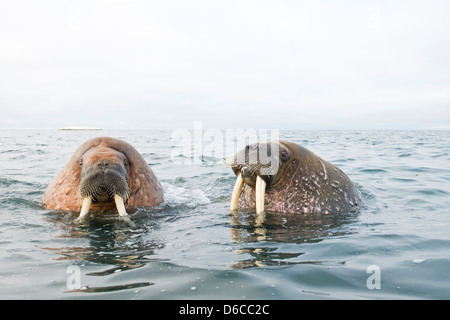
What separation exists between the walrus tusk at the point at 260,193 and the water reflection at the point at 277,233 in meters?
0.18

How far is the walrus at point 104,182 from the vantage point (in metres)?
5.77

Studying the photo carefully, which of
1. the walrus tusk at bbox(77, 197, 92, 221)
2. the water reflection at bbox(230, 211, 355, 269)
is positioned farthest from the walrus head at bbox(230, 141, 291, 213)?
the walrus tusk at bbox(77, 197, 92, 221)

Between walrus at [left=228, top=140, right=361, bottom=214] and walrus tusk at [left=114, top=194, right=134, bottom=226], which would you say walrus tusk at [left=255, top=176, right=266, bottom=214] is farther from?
walrus tusk at [left=114, top=194, right=134, bottom=226]

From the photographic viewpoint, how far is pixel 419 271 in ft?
13.0

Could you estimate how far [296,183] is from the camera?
245 inches

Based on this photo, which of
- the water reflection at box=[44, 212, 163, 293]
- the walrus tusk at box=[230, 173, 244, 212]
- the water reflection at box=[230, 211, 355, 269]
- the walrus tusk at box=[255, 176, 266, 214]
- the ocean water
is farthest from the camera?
the walrus tusk at box=[230, 173, 244, 212]

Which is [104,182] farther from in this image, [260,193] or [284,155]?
[284,155]

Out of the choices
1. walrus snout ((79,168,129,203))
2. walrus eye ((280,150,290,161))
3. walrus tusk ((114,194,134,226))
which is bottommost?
walrus tusk ((114,194,134,226))

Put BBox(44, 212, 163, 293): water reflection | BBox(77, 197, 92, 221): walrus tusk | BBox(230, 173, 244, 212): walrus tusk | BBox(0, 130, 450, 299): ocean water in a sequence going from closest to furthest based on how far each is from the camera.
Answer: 1. BBox(0, 130, 450, 299): ocean water
2. BBox(44, 212, 163, 293): water reflection
3. BBox(77, 197, 92, 221): walrus tusk
4. BBox(230, 173, 244, 212): walrus tusk

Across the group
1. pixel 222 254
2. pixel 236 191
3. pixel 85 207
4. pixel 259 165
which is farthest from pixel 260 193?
pixel 85 207

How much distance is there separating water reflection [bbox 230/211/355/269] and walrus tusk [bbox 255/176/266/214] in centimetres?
18

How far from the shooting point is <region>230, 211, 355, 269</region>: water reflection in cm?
422

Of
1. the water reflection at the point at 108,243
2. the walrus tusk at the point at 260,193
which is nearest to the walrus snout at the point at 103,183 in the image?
the water reflection at the point at 108,243

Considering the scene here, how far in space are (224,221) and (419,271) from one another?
8.59ft
